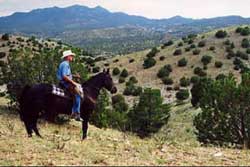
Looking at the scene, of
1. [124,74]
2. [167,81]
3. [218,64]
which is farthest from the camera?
[124,74]

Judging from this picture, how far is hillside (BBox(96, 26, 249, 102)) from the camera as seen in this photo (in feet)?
219

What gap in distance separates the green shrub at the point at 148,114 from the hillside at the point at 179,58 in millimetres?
13912

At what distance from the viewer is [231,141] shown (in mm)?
24656

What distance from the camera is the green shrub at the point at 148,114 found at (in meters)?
42.2

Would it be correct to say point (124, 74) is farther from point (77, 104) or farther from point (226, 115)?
point (77, 104)

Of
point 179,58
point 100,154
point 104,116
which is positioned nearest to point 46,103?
point 100,154

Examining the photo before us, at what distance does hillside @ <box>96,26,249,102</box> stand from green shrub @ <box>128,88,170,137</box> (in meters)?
13.9

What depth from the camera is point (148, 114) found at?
139 feet

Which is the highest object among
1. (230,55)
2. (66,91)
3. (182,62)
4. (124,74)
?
(66,91)

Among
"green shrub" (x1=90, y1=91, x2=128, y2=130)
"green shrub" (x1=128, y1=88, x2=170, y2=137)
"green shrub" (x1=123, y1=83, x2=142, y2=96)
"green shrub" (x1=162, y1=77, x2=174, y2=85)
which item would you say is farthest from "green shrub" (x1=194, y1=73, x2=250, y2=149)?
→ "green shrub" (x1=162, y1=77, x2=174, y2=85)

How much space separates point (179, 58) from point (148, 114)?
33.9 meters

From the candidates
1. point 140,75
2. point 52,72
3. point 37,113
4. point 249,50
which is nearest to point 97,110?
point 52,72

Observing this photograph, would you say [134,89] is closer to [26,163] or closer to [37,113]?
[37,113]

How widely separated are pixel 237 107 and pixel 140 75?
46284 mm
